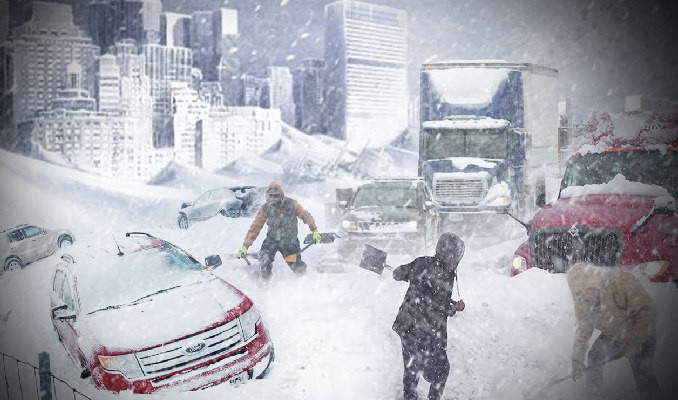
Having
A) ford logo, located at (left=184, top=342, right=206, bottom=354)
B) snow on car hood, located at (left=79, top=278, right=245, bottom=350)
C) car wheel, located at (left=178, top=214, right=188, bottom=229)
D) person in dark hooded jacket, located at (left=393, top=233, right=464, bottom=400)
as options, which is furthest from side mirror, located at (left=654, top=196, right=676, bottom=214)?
car wheel, located at (left=178, top=214, right=188, bottom=229)

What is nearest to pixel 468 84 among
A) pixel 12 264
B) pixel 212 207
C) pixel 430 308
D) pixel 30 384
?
pixel 212 207

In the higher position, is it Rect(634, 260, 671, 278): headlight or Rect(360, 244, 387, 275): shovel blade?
Rect(360, 244, 387, 275): shovel blade

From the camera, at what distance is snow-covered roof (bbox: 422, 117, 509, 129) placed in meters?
12.2

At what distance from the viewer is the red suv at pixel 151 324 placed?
5.10 meters

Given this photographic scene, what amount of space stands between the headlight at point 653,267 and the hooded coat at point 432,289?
3.07 m

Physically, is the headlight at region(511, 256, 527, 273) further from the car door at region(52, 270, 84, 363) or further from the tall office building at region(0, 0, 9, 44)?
the tall office building at region(0, 0, 9, 44)

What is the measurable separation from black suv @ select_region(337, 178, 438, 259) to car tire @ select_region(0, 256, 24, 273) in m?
5.76

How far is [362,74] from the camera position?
6925cm

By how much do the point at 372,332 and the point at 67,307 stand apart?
3.27 meters

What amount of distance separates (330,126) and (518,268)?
219 ft

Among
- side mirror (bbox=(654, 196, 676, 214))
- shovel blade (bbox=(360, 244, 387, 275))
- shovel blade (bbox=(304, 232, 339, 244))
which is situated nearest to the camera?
shovel blade (bbox=(360, 244, 387, 275))

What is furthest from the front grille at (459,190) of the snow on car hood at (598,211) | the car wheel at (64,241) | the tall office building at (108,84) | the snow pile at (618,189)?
the tall office building at (108,84)

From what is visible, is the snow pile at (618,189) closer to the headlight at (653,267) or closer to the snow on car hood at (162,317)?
the headlight at (653,267)

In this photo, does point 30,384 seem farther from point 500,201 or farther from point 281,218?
point 500,201
